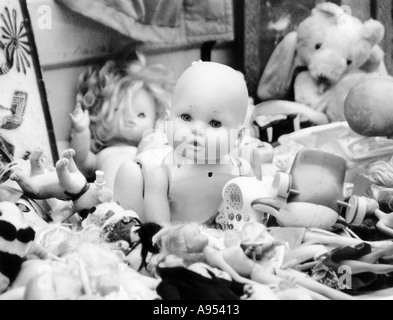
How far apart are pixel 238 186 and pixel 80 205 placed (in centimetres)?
24

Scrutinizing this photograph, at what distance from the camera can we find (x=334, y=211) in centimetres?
90

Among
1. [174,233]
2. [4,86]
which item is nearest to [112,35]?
[4,86]

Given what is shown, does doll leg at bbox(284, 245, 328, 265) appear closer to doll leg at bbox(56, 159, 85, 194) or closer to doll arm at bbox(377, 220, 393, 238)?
doll arm at bbox(377, 220, 393, 238)

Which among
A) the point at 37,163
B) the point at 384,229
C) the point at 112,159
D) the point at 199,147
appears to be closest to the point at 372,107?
the point at 384,229

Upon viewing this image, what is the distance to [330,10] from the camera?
1.16 meters

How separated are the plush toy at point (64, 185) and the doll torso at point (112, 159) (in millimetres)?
74

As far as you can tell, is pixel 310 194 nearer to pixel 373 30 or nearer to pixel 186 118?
pixel 186 118

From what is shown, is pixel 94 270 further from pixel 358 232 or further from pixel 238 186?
pixel 358 232

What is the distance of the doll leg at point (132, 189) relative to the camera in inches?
37.5

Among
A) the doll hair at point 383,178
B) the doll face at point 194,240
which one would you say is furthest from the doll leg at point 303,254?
the doll hair at point 383,178

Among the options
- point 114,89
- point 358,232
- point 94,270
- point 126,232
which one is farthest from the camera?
point 114,89

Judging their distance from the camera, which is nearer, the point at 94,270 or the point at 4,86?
the point at 94,270

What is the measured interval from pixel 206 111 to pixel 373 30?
0.45 metres

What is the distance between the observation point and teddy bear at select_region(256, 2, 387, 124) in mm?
1154
